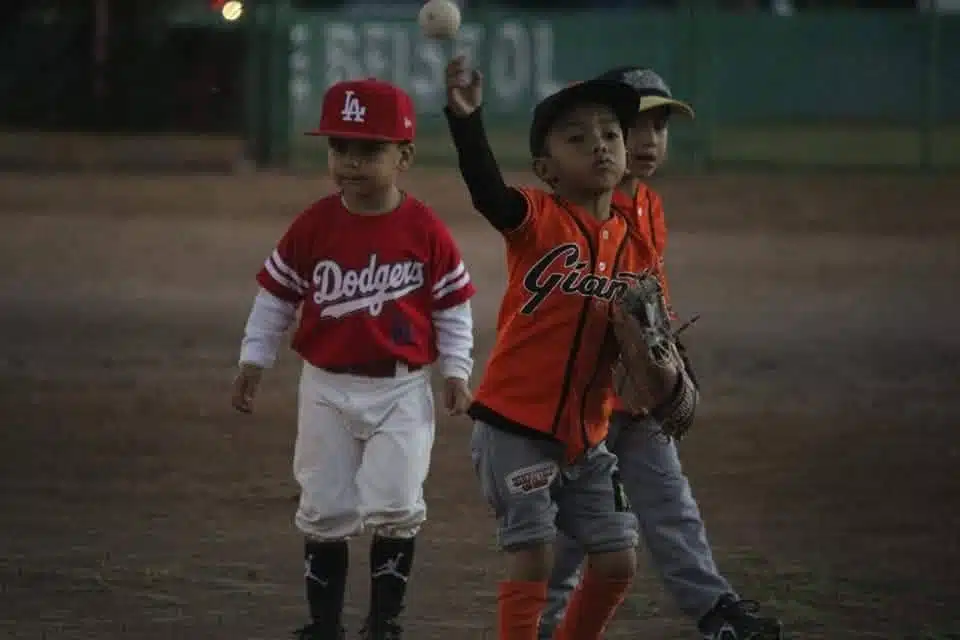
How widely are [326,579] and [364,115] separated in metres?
1.29

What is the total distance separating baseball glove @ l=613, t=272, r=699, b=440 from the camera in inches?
215

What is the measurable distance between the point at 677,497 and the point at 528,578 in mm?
532

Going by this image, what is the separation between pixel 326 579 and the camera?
6145 mm

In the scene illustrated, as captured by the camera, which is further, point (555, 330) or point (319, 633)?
point (319, 633)

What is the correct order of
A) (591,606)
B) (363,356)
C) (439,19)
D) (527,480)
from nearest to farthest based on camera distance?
1. (527,480)
2. (591,606)
3. (439,19)
4. (363,356)

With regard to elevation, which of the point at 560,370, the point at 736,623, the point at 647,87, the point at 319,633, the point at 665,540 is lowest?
the point at 319,633

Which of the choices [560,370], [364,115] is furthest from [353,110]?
[560,370]

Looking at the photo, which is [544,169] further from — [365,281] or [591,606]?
[591,606]

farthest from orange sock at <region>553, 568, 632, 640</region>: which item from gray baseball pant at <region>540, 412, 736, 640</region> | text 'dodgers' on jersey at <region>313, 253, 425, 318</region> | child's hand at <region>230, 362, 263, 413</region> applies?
child's hand at <region>230, 362, 263, 413</region>

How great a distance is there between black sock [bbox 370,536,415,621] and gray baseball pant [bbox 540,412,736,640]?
745 mm

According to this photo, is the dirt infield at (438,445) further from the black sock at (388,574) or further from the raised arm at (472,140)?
the raised arm at (472,140)

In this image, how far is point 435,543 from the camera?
7.70 m

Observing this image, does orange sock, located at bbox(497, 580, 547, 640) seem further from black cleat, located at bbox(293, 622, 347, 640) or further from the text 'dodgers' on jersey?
the text 'dodgers' on jersey

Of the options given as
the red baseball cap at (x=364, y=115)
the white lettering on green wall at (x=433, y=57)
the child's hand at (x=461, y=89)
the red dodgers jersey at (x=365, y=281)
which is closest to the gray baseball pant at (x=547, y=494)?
the red dodgers jersey at (x=365, y=281)
